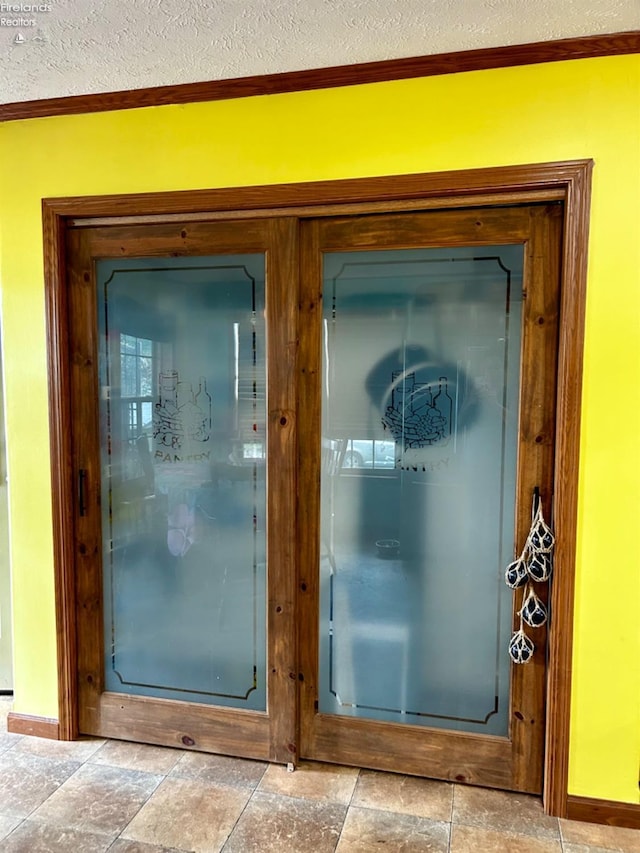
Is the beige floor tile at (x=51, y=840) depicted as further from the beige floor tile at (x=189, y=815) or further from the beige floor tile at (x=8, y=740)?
the beige floor tile at (x=8, y=740)

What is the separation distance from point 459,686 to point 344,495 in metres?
0.84

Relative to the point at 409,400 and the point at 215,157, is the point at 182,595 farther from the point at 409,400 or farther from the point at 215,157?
the point at 215,157

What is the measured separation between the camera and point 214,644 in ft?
7.43

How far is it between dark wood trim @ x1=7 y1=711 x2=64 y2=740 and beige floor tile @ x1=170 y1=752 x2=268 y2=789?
593 millimetres

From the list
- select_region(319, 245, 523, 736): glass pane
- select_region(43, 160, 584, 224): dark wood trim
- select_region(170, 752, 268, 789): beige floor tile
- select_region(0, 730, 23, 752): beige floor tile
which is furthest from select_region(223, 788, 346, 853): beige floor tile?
select_region(43, 160, 584, 224): dark wood trim

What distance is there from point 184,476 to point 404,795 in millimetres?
1452

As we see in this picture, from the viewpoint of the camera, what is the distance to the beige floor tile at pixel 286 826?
178 cm

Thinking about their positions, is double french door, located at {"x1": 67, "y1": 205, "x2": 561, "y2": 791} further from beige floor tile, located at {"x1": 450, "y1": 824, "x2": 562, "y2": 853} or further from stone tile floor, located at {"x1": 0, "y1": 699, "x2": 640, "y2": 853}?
beige floor tile, located at {"x1": 450, "y1": 824, "x2": 562, "y2": 853}

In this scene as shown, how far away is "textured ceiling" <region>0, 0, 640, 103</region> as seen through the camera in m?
1.57

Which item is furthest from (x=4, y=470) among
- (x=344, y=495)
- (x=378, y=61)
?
(x=378, y=61)

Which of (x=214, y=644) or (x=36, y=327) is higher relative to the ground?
(x=36, y=327)

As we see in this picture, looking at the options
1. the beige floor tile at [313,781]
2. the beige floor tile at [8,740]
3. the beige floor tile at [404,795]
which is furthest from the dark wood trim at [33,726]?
the beige floor tile at [404,795]

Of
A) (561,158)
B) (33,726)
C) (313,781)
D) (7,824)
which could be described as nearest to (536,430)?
(561,158)

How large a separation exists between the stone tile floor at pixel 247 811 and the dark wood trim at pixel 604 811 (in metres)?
0.02
